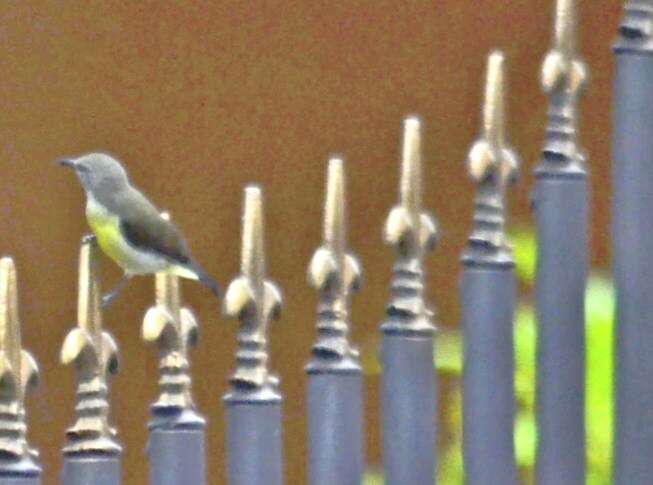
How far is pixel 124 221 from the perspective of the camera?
10.8 feet

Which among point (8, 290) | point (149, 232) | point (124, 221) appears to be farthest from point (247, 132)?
point (8, 290)

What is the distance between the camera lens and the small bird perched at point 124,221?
10.3 feet

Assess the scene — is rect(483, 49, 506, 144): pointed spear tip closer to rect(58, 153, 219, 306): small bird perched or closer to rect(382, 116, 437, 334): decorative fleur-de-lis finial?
rect(382, 116, 437, 334): decorative fleur-de-lis finial

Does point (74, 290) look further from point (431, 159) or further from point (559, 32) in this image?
point (559, 32)

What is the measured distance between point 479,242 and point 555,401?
209 millimetres

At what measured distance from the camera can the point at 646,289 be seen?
97.8 inches

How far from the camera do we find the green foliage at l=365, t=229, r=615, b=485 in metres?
3.29

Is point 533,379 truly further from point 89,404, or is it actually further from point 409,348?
point 89,404

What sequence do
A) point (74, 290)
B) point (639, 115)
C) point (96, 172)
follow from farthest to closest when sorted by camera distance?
point (74, 290) < point (96, 172) < point (639, 115)

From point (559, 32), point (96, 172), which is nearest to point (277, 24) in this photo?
point (96, 172)

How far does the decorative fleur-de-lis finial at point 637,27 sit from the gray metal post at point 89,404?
26.8 inches

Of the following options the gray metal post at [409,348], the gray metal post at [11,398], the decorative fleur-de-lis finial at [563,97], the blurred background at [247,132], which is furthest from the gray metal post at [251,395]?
the blurred background at [247,132]

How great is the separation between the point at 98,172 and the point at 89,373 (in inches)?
29.4

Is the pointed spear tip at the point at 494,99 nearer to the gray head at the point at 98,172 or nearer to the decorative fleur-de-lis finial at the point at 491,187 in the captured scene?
the decorative fleur-de-lis finial at the point at 491,187
